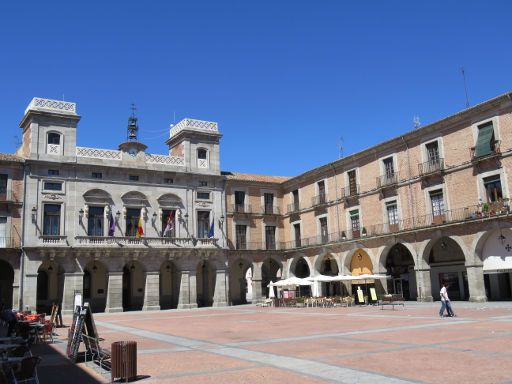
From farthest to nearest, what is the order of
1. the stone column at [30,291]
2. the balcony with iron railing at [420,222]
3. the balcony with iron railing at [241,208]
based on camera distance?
the balcony with iron railing at [241,208] → the stone column at [30,291] → the balcony with iron railing at [420,222]

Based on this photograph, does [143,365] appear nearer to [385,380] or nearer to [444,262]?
[385,380]

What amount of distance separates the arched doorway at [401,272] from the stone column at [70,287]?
22493mm

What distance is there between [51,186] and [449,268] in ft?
93.9

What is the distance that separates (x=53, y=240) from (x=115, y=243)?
4306 mm

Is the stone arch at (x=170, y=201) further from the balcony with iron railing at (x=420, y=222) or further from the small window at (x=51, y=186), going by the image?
the balcony with iron railing at (x=420, y=222)

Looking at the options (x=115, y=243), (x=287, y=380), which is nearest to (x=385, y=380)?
(x=287, y=380)

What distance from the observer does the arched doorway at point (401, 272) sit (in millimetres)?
37594

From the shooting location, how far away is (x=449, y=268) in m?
35.2

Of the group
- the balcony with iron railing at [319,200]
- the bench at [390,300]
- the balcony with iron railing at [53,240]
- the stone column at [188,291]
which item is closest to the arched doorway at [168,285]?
the stone column at [188,291]

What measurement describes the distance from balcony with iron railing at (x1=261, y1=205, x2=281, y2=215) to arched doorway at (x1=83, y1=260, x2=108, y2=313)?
14598 millimetres

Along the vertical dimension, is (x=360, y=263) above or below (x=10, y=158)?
below

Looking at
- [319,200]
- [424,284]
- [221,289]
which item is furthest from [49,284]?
[424,284]

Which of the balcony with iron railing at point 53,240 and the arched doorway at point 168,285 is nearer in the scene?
the balcony with iron railing at point 53,240

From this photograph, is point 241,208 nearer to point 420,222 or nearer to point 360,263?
point 360,263
